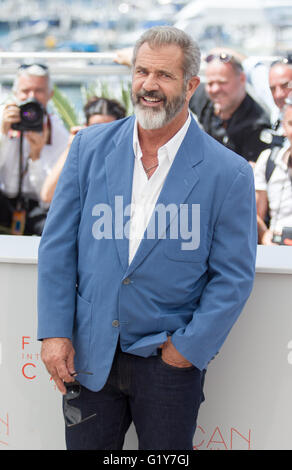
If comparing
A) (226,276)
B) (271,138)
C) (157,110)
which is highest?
(271,138)

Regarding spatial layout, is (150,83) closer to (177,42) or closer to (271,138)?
(177,42)

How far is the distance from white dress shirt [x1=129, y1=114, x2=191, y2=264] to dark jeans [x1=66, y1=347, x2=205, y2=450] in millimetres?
279

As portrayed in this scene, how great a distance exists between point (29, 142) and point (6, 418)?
2092 millimetres

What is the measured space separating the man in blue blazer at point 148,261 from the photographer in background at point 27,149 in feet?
6.74

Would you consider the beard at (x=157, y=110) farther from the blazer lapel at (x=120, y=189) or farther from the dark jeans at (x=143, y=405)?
the dark jeans at (x=143, y=405)

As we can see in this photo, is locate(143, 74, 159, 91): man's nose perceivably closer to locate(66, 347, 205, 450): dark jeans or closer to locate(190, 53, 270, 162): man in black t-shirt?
locate(66, 347, 205, 450): dark jeans

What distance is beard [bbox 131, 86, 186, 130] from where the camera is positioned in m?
1.31

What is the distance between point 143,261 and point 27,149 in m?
2.30

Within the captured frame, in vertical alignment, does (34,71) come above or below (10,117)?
above

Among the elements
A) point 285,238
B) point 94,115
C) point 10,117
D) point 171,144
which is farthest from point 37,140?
point 171,144

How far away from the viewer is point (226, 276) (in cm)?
130

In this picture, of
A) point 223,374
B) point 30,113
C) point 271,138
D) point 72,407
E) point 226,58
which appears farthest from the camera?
point 30,113

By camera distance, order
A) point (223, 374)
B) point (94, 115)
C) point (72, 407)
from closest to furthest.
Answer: point (72, 407), point (223, 374), point (94, 115)
